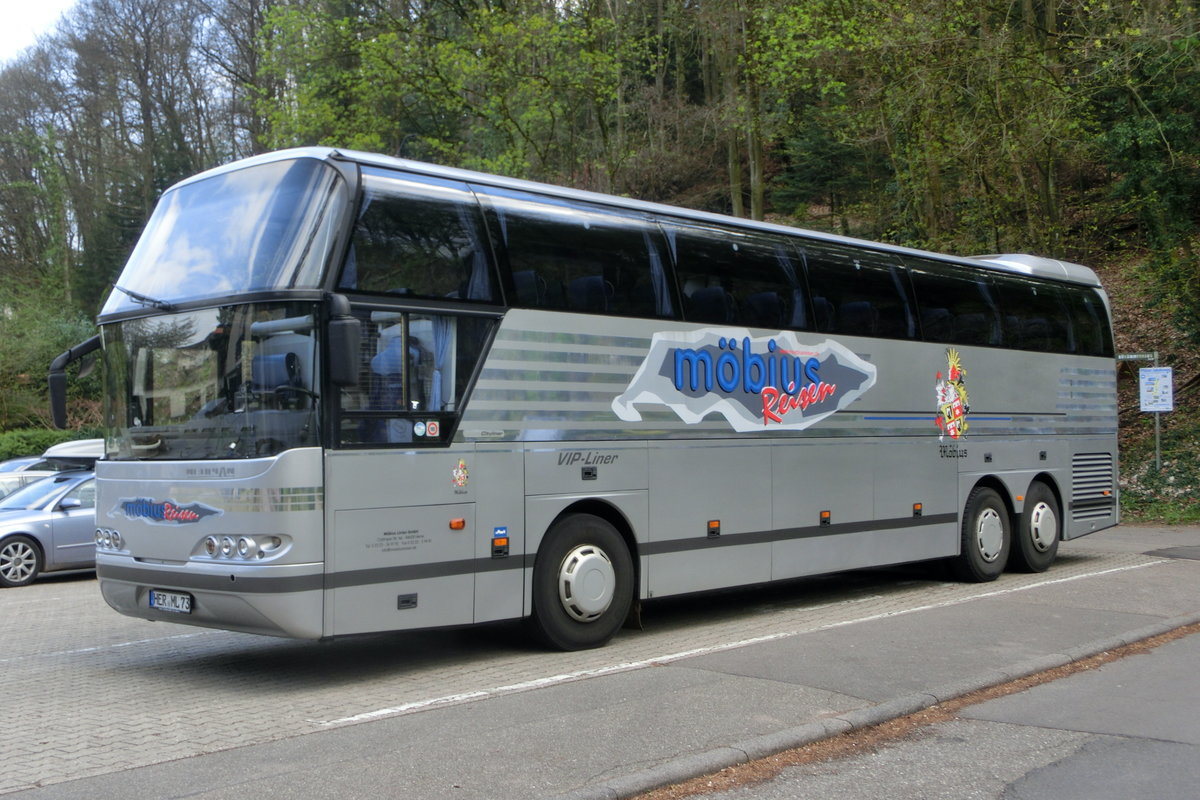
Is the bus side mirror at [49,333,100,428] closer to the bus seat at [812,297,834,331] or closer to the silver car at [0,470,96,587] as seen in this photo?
the bus seat at [812,297,834,331]

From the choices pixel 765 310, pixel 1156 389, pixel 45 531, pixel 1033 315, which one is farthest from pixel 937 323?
pixel 45 531

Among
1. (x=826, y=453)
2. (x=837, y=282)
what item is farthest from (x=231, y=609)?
(x=837, y=282)

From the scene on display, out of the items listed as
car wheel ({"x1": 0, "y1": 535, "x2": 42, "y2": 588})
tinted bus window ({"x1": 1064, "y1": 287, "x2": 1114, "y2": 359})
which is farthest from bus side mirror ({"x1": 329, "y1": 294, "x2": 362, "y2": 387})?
tinted bus window ({"x1": 1064, "y1": 287, "x2": 1114, "y2": 359})

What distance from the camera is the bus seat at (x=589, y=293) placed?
9883 millimetres

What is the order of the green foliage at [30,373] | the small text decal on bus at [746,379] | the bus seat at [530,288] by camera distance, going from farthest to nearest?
the green foliage at [30,373] → the small text decal on bus at [746,379] → the bus seat at [530,288]

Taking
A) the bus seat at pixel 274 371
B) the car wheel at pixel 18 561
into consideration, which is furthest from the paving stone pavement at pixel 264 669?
the car wheel at pixel 18 561

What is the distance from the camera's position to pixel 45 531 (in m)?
17.1

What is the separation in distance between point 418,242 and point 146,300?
2163 millimetres

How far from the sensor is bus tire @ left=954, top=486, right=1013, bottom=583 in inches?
568

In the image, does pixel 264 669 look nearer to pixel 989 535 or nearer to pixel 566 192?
pixel 566 192

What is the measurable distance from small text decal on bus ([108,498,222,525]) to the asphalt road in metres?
1.22

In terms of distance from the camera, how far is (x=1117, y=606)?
12.0 metres

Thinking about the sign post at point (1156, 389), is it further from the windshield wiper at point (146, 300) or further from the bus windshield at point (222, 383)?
the windshield wiper at point (146, 300)

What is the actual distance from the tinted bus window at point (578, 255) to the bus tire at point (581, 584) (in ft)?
6.07
